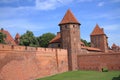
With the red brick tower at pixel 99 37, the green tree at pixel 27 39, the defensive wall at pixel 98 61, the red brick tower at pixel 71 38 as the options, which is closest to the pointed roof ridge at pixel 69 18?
the red brick tower at pixel 71 38

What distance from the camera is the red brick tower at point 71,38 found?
1224 inches

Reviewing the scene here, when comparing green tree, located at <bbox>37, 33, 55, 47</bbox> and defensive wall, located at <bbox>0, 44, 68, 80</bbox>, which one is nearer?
defensive wall, located at <bbox>0, 44, 68, 80</bbox>

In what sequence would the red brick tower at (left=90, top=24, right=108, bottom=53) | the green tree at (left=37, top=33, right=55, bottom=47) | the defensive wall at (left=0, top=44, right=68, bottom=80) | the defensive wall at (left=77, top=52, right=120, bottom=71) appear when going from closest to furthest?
1. the defensive wall at (left=0, top=44, right=68, bottom=80)
2. the defensive wall at (left=77, top=52, right=120, bottom=71)
3. the red brick tower at (left=90, top=24, right=108, bottom=53)
4. the green tree at (left=37, top=33, right=55, bottom=47)

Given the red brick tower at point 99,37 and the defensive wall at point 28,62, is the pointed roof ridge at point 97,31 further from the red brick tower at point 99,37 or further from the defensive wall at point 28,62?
the defensive wall at point 28,62

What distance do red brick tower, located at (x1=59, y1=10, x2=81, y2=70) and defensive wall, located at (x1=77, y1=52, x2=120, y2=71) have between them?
3.93 ft

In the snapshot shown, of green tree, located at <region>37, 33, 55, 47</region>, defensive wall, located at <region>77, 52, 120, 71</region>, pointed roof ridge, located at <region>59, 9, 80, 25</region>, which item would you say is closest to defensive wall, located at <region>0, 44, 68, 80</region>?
defensive wall, located at <region>77, 52, 120, 71</region>

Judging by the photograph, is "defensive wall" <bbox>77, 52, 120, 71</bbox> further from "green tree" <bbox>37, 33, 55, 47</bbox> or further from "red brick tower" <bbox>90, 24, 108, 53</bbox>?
"green tree" <bbox>37, 33, 55, 47</bbox>

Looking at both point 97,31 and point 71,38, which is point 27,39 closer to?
point 71,38

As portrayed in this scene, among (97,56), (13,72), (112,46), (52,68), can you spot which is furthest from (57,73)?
(112,46)

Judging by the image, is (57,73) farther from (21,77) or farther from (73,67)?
(21,77)

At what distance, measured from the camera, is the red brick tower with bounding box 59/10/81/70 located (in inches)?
1224

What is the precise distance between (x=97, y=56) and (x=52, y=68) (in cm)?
856

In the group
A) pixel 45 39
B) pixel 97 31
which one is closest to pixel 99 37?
pixel 97 31

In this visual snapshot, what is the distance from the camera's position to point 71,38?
3108cm
